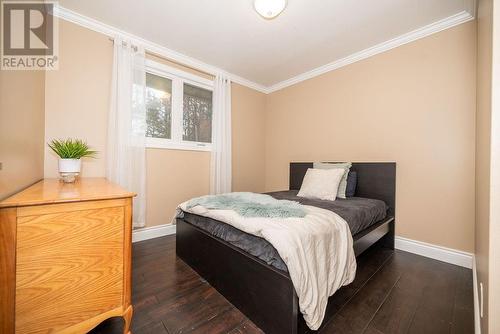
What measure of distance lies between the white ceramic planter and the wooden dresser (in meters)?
0.59

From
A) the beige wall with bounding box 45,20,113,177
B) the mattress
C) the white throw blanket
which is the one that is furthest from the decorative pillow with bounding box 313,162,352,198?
the beige wall with bounding box 45,20,113,177

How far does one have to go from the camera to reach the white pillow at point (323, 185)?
7.48 feet

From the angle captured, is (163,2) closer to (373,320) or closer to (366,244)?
(366,244)

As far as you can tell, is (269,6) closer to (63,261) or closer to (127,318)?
(63,261)

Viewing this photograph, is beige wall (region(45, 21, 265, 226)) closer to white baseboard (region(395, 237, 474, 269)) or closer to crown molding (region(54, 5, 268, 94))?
crown molding (region(54, 5, 268, 94))

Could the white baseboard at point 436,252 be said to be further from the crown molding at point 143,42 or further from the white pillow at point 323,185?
the crown molding at point 143,42

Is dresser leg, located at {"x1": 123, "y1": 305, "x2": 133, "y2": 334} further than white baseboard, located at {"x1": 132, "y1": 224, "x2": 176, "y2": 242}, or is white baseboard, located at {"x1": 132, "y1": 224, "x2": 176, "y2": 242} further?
white baseboard, located at {"x1": 132, "y1": 224, "x2": 176, "y2": 242}

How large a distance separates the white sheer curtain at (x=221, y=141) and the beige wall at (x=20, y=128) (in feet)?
6.20

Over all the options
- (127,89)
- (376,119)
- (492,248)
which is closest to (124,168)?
(127,89)

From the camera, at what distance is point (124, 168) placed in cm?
231

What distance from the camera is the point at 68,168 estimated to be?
1.46 m

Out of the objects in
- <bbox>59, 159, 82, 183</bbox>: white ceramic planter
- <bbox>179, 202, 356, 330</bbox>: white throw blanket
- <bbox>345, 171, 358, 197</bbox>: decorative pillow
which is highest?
<bbox>59, 159, 82, 183</bbox>: white ceramic planter

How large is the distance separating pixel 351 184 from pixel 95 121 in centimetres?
314
